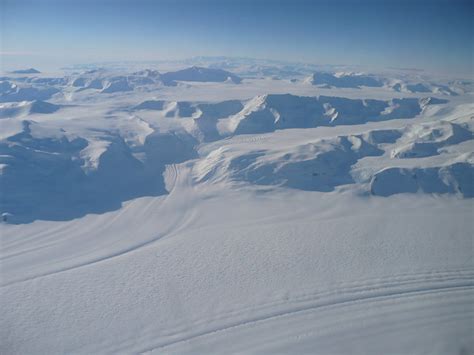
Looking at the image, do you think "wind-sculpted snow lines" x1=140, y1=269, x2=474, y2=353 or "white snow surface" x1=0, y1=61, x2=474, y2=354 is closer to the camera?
"white snow surface" x1=0, y1=61, x2=474, y2=354

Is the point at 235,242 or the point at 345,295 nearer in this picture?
the point at 345,295

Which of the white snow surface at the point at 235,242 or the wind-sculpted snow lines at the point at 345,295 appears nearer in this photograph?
the white snow surface at the point at 235,242

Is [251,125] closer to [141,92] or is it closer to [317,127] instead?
[317,127]

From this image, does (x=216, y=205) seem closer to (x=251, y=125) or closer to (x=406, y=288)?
(x=406, y=288)

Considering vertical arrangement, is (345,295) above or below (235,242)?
above

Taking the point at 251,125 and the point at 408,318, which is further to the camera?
the point at 251,125

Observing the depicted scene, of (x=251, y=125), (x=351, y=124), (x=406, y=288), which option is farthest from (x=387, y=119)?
(x=406, y=288)

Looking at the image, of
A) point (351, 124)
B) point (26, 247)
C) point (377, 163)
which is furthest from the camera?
point (351, 124)

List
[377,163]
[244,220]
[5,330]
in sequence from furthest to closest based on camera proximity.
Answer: [377,163] < [244,220] < [5,330]
